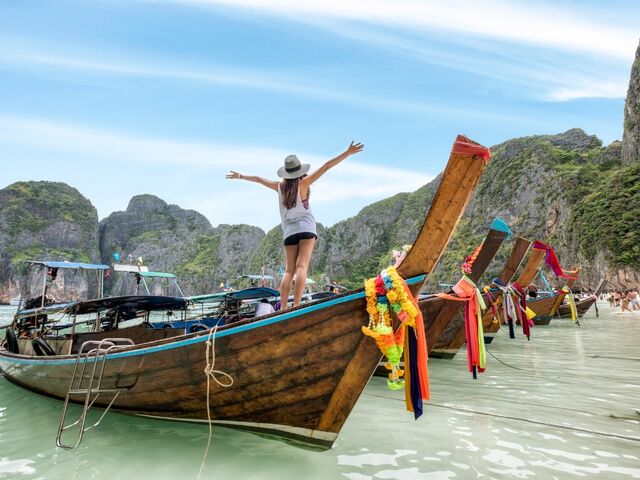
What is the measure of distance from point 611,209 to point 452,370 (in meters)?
48.6

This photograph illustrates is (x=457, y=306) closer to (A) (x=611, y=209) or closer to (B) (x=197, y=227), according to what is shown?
(A) (x=611, y=209)

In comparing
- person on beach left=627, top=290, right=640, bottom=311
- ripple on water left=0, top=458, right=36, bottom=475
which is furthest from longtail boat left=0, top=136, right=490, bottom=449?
person on beach left=627, top=290, right=640, bottom=311

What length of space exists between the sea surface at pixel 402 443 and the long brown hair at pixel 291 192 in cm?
217

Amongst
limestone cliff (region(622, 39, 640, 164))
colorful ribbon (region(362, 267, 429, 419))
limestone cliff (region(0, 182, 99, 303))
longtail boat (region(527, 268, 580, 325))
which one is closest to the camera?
colorful ribbon (region(362, 267, 429, 419))

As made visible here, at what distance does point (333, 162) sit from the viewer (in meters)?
3.55

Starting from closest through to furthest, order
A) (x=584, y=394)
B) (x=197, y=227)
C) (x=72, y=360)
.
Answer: (x=72, y=360) → (x=584, y=394) → (x=197, y=227)

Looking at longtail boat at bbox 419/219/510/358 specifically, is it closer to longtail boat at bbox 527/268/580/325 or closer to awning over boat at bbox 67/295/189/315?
awning over boat at bbox 67/295/189/315

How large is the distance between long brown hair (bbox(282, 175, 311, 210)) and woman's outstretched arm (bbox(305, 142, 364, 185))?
0.13 m

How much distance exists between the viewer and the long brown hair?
388 cm

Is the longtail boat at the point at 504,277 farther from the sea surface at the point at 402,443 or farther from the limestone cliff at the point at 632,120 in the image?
the limestone cliff at the point at 632,120

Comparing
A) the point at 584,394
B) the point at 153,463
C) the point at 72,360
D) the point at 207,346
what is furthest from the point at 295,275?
the point at 584,394

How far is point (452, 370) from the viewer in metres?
6.84

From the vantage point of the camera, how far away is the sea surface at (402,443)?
2842 mm

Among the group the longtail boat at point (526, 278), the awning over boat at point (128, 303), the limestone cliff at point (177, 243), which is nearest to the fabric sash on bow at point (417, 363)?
the awning over boat at point (128, 303)
